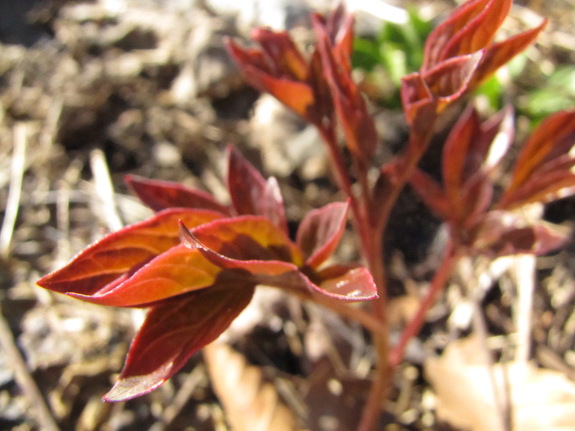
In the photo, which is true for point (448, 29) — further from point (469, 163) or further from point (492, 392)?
point (492, 392)

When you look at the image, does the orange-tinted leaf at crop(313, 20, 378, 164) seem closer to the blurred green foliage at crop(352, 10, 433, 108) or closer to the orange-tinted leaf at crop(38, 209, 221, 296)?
the orange-tinted leaf at crop(38, 209, 221, 296)

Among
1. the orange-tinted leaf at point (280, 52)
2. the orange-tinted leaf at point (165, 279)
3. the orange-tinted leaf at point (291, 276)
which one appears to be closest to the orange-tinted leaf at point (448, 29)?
the orange-tinted leaf at point (280, 52)

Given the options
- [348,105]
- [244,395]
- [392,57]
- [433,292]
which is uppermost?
[348,105]

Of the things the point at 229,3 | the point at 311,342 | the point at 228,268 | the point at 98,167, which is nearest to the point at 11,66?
the point at 98,167

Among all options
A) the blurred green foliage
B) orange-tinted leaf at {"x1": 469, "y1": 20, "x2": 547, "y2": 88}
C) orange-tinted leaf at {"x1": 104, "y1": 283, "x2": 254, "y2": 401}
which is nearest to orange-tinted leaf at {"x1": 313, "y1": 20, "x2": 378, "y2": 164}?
orange-tinted leaf at {"x1": 469, "y1": 20, "x2": 547, "y2": 88}

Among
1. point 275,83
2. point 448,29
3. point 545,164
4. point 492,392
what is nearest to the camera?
point 448,29

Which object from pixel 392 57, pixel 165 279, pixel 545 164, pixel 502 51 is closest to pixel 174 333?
pixel 165 279

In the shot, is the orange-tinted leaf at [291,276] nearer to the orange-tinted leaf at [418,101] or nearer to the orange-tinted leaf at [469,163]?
the orange-tinted leaf at [418,101]

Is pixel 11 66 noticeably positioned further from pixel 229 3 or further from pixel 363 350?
pixel 363 350
